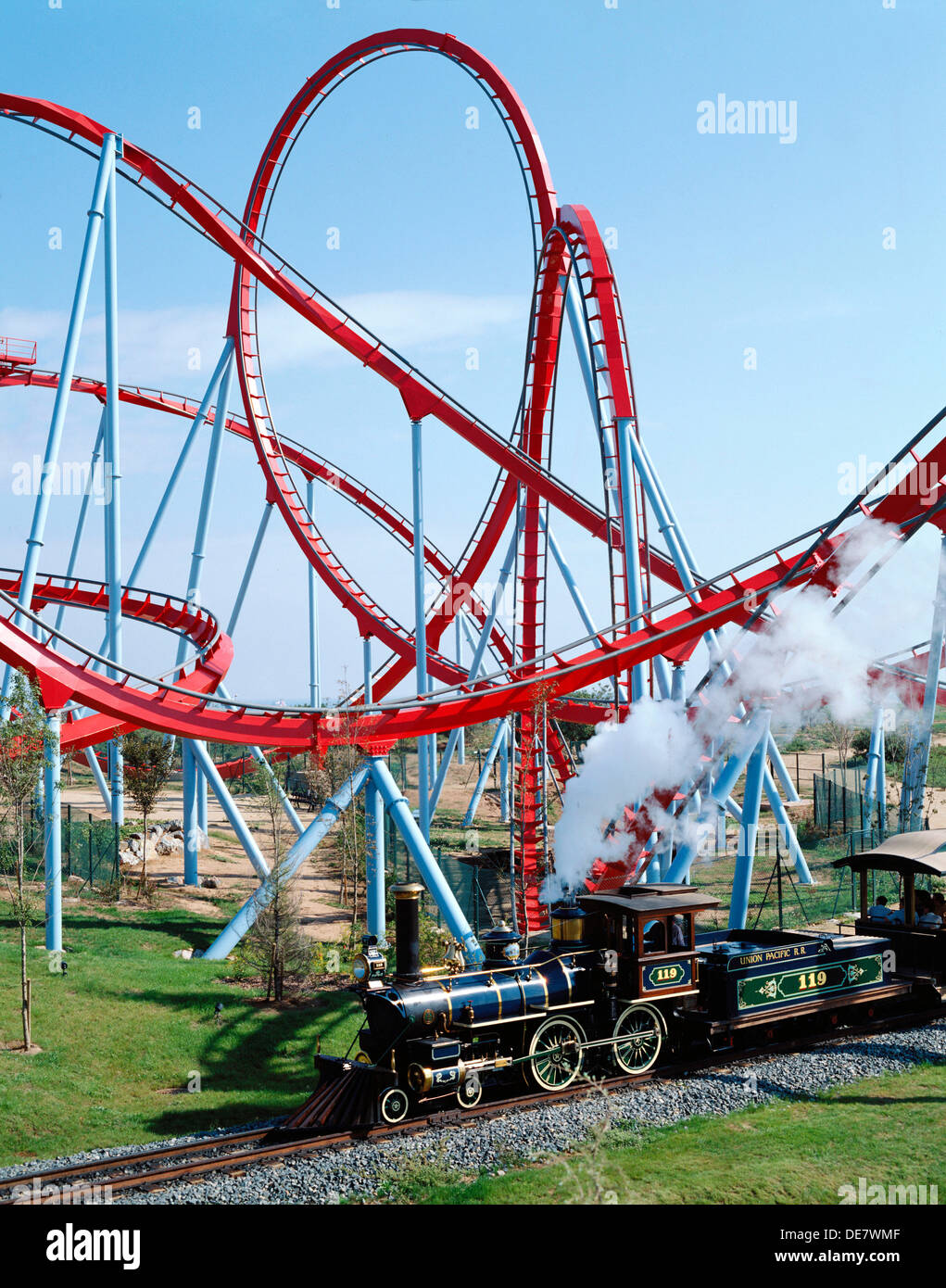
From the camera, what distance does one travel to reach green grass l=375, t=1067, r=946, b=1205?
23.7 feet

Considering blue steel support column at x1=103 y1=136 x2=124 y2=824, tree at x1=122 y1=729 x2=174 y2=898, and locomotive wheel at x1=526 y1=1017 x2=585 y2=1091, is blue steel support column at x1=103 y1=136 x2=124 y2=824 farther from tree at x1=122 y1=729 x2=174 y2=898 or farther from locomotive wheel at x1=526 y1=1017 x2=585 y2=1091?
locomotive wheel at x1=526 y1=1017 x2=585 y2=1091

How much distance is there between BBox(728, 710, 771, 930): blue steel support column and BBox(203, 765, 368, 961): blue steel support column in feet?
18.0

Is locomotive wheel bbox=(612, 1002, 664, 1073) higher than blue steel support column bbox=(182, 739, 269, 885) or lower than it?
lower

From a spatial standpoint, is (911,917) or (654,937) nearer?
(654,937)

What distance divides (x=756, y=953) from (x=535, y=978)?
2.58 meters

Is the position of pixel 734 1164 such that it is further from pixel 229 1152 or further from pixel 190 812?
pixel 190 812

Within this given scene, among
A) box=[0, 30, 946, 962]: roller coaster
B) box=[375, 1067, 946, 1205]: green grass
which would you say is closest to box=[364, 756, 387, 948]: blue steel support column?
box=[0, 30, 946, 962]: roller coaster

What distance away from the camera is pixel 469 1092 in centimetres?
934

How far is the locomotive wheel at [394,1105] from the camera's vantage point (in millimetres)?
8930

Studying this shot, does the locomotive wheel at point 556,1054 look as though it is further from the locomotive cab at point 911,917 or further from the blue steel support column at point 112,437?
the blue steel support column at point 112,437

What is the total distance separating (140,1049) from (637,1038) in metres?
5.84

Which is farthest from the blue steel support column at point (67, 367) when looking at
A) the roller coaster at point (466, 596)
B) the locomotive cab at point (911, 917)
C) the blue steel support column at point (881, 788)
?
the blue steel support column at point (881, 788)

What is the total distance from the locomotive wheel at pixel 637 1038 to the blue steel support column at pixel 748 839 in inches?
178

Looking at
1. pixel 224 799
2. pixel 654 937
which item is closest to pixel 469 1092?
pixel 654 937
